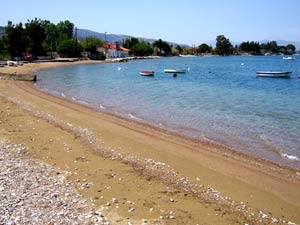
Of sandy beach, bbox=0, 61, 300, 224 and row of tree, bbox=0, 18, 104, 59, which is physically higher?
row of tree, bbox=0, 18, 104, 59

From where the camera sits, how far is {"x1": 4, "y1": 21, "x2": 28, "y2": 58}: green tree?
110806mm

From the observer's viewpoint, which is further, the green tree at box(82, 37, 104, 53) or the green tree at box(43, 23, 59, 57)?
the green tree at box(82, 37, 104, 53)

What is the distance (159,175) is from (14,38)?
109799mm

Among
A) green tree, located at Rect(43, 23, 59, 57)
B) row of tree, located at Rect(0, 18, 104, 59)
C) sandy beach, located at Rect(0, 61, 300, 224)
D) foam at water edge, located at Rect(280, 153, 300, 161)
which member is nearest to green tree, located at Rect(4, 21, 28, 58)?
row of tree, located at Rect(0, 18, 104, 59)

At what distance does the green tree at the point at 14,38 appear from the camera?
111 m

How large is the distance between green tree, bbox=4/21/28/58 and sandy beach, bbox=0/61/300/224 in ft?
318

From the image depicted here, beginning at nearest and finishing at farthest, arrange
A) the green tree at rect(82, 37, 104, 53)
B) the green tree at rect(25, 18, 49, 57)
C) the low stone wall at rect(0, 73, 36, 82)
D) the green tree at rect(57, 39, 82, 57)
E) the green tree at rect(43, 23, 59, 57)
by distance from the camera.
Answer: the low stone wall at rect(0, 73, 36, 82), the green tree at rect(25, 18, 49, 57), the green tree at rect(57, 39, 82, 57), the green tree at rect(43, 23, 59, 57), the green tree at rect(82, 37, 104, 53)

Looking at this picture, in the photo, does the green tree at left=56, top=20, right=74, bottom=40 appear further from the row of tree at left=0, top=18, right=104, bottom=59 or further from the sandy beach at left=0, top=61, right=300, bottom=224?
the sandy beach at left=0, top=61, right=300, bottom=224

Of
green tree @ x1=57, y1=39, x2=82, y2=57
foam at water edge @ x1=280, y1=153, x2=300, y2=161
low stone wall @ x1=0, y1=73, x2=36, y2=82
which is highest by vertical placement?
→ green tree @ x1=57, y1=39, x2=82, y2=57

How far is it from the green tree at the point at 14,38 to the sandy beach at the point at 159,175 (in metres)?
96.9

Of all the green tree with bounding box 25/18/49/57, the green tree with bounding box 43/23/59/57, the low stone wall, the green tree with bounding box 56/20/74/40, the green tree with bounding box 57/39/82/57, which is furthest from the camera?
the green tree with bounding box 56/20/74/40

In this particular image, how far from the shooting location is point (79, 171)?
13.7m

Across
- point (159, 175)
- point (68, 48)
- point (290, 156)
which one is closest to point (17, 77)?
point (290, 156)

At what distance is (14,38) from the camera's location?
366ft
